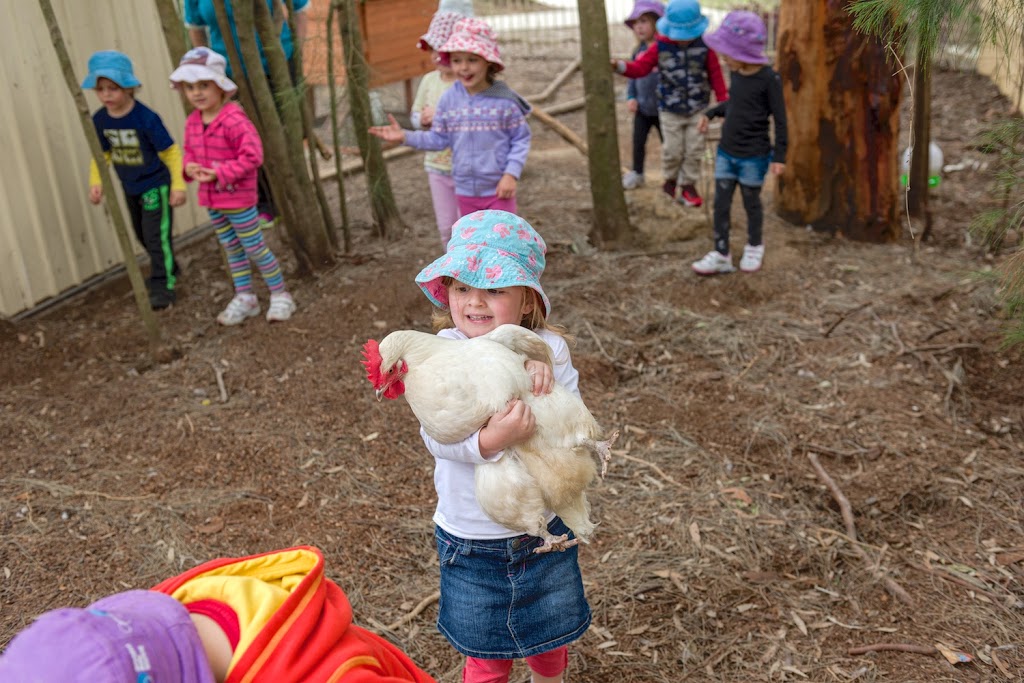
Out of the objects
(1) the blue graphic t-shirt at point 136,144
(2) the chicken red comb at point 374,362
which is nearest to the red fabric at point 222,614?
(2) the chicken red comb at point 374,362

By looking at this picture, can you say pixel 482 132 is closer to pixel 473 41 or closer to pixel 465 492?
pixel 473 41

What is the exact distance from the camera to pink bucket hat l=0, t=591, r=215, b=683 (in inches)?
47.4

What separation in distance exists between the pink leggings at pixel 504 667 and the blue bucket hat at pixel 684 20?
4994mm

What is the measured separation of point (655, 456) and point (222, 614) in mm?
2509

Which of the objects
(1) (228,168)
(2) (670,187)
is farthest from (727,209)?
(1) (228,168)

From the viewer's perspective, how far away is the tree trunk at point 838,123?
18.3ft

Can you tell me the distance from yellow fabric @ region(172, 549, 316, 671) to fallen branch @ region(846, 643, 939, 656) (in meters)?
1.91

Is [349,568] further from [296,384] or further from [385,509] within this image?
[296,384]

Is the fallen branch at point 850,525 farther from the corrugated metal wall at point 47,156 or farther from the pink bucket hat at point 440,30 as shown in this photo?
the corrugated metal wall at point 47,156

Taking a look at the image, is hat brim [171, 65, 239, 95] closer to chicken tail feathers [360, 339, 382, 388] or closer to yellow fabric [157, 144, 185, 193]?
yellow fabric [157, 144, 185, 193]

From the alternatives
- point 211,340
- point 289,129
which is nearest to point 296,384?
point 211,340

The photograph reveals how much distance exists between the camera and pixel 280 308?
501 centimetres

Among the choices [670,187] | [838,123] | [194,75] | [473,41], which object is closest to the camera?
[473,41]

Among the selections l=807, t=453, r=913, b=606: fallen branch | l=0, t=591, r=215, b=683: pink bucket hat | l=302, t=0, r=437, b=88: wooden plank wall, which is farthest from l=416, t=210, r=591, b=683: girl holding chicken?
l=302, t=0, r=437, b=88: wooden plank wall
